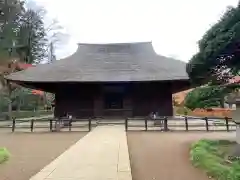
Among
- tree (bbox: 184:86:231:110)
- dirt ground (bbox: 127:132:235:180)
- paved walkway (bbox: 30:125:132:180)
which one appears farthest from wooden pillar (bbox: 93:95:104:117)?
tree (bbox: 184:86:231:110)

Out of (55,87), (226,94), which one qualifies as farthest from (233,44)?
(55,87)

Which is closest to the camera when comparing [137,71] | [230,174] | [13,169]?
[230,174]

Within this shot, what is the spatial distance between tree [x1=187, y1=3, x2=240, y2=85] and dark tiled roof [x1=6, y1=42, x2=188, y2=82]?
1207 cm

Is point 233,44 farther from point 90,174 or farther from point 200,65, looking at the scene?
point 90,174

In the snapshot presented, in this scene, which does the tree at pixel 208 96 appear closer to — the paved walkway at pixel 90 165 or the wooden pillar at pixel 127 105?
the paved walkway at pixel 90 165

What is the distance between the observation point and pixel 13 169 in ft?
24.1

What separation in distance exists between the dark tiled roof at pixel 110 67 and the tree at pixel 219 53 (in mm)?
12069

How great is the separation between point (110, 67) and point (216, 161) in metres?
17.7

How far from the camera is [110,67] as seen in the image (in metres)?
24.6

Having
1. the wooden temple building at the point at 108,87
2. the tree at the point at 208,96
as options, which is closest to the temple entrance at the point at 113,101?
the wooden temple building at the point at 108,87

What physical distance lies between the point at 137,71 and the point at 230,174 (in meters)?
17.9

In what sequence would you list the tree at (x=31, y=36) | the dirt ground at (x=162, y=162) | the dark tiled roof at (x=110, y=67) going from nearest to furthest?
1. the dirt ground at (x=162, y=162)
2. the dark tiled roof at (x=110, y=67)
3. the tree at (x=31, y=36)

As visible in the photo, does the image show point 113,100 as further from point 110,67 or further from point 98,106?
point 110,67

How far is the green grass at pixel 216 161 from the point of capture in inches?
230
